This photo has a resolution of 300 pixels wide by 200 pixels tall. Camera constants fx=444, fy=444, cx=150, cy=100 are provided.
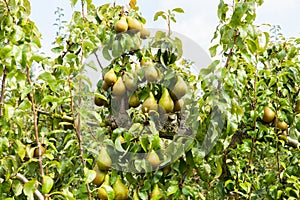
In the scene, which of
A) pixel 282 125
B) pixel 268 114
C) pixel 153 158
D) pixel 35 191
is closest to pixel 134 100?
pixel 153 158

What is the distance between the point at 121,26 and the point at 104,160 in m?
0.51

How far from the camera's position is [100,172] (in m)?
1.42

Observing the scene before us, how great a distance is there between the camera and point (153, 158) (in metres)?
1.34

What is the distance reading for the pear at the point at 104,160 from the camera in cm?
140

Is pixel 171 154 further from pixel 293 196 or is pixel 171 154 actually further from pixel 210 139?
pixel 293 196

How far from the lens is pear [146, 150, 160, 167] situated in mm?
1339

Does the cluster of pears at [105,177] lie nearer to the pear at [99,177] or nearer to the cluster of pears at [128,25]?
the pear at [99,177]

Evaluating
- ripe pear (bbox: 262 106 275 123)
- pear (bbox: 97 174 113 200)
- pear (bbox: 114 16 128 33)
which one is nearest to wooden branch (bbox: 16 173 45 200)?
pear (bbox: 97 174 113 200)

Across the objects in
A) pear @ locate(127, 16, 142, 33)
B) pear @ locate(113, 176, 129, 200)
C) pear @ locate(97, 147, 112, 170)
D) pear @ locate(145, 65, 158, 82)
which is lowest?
pear @ locate(113, 176, 129, 200)

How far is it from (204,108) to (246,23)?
0.28 meters

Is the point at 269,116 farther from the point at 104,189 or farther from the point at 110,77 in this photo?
the point at 104,189

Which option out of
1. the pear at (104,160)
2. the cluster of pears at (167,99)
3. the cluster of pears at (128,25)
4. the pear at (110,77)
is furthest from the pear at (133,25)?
the pear at (104,160)

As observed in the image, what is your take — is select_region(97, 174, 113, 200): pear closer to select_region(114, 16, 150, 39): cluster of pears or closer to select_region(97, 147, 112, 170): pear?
select_region(97, 147, 112, 170): pear

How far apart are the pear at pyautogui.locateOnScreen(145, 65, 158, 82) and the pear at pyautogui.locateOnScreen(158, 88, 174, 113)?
62 millimetres
